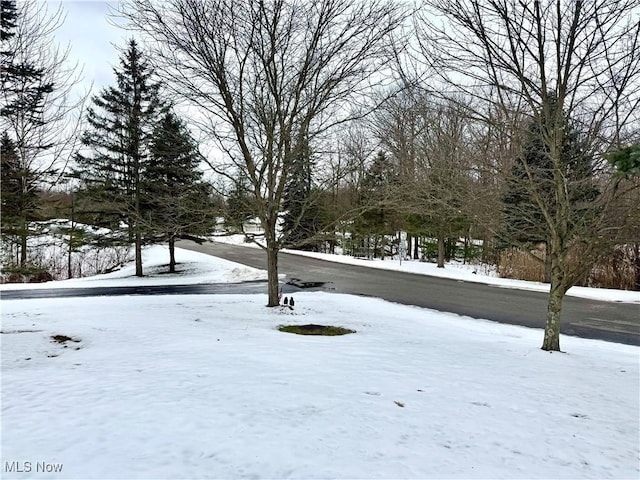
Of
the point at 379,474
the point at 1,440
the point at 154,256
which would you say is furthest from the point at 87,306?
the point at 154,256

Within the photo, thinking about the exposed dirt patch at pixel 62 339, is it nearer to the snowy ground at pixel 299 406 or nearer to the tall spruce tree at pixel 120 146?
the snowy ground at pixel 299 406

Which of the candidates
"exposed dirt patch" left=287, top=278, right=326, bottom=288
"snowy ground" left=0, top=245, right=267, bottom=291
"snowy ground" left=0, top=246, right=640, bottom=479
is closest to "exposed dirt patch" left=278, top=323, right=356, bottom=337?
"snowy ground" left=0, top=246, right=640, bottom=479

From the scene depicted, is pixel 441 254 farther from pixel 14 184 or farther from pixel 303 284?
pixel 14 184

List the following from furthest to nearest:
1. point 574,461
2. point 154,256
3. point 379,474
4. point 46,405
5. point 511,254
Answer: point 154,256 < point 511,254 < point 46,405 < point 574,461 < point 379,474

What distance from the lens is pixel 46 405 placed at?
10.7 ft

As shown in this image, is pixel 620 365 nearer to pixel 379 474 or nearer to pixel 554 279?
pixel 554 279

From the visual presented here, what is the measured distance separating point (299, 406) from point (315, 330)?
411 centimetres

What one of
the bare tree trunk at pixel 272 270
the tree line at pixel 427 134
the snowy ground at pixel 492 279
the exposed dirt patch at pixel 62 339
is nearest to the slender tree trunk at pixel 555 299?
the tree line at pixel 427 134

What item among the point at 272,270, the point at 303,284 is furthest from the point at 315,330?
the point at 303,284

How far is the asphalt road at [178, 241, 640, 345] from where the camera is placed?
32.3ft

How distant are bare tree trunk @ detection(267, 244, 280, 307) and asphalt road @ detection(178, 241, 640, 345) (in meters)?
4.77

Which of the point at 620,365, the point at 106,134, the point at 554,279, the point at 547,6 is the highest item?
the point at 106,134

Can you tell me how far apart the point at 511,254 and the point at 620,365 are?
14.9 m

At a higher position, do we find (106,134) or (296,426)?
(106,134)
